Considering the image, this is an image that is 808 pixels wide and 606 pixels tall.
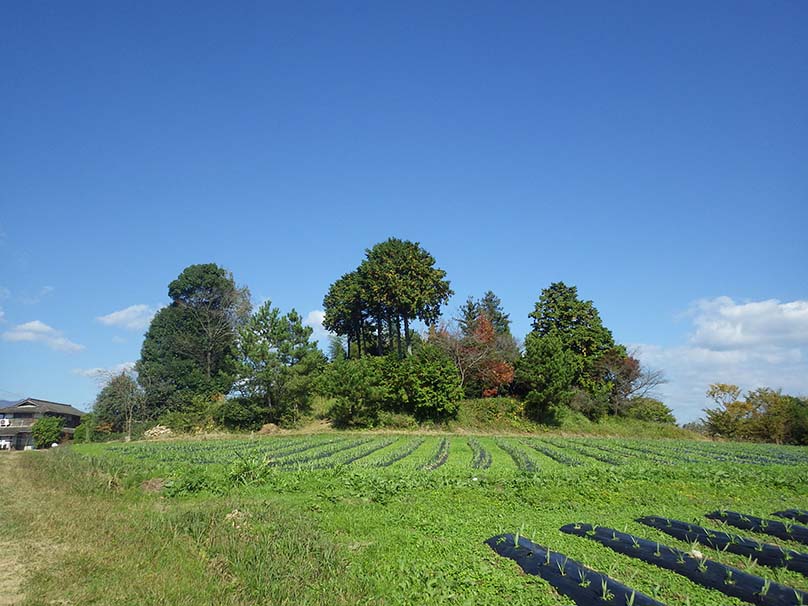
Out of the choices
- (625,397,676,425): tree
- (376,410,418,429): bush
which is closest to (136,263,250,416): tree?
(376,410,418,429): bush

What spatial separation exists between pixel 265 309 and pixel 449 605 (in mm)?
29368

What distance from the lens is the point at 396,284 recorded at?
127 feet

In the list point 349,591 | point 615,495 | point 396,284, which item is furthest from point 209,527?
point 396,284

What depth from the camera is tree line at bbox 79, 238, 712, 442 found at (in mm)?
32188

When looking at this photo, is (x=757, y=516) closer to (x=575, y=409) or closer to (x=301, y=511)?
(x=301, y=511)

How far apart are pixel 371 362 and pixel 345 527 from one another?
1070 inches

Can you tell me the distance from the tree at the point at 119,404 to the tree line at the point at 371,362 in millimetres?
76

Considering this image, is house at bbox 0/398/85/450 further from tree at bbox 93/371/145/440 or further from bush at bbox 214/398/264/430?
bush at bbox 214/398/264/430

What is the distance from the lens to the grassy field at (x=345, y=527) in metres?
5.25

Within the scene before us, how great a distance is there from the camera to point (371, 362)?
3481 centimetres

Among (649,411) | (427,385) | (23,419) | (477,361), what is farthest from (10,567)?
(23,419)

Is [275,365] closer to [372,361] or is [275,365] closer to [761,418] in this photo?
[372,361]

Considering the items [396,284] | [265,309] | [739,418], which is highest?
[396,284]

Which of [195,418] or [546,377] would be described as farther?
[546,377]
